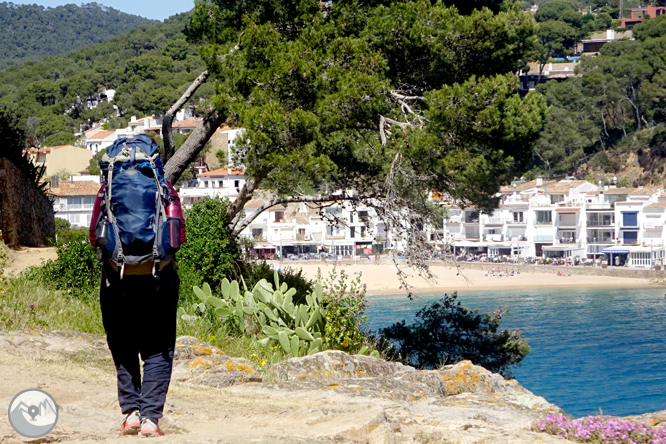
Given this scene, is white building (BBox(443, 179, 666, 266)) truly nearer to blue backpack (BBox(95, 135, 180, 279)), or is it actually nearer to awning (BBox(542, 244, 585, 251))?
awning (BBox(542, 244, 585, 251))

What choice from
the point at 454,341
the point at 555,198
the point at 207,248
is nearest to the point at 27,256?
the point at 207,248

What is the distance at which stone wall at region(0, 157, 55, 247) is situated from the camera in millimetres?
14094

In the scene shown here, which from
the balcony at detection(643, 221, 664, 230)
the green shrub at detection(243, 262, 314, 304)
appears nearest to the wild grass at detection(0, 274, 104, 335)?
the green shrub at detection(243, 262, 314, 304)

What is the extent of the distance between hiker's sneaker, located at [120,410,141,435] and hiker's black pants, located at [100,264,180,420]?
4 centimetres

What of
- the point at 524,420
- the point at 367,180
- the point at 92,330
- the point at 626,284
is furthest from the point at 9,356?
the point at 626,284

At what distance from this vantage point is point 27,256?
1395cm

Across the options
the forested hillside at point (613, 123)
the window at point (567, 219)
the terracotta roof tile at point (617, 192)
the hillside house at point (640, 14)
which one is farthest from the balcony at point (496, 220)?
the hillside house at point (640, 14)

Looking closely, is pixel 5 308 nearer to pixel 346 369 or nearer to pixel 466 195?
pixel 346 369

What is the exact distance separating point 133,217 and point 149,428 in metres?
1.17

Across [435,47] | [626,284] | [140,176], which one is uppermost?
[435,47]

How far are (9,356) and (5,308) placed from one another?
244cm

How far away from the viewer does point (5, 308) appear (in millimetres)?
8938

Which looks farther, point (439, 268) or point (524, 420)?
point (439, 268)

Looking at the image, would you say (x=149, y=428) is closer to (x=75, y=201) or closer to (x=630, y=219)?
(x=75, y=201)
